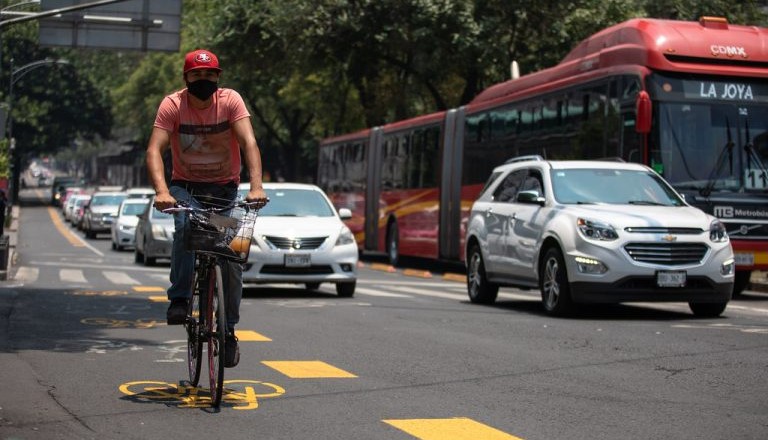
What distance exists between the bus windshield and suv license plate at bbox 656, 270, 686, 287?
454cm

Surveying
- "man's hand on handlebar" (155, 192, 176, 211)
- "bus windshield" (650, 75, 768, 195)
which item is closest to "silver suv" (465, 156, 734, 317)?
"bus windshield" (650, 75, 768, 195)

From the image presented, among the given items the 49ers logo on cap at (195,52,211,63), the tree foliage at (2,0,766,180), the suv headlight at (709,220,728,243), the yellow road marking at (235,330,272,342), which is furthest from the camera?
the tree foliage at (2,0,766,180)

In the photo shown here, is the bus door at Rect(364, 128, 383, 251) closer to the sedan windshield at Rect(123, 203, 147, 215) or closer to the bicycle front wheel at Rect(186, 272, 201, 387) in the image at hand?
the sedan windshield at Rect(123, 203, 147, 215)

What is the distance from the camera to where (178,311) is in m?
8.59

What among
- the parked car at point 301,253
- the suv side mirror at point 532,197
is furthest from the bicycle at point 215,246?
the parked car at point 301,253

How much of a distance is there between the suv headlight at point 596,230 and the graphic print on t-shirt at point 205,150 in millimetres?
6901

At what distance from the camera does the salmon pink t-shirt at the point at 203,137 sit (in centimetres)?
854

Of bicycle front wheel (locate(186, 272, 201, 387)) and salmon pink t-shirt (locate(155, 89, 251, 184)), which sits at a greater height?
salmon pink t-shirt (locate(155, 89, 251, 184))

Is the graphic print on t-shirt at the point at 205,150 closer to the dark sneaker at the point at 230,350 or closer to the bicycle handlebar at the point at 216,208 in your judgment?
the bicycle handlebar at the point at 216,208

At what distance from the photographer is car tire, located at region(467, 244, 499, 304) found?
17.8m

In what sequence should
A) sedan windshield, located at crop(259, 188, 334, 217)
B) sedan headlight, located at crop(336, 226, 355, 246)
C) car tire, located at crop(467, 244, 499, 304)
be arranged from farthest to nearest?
1. sedan windshield, located at crop(259, 188, 334, 217)
2. sedan headlight, located at crop(336, 226, 355, 246)
3. car tire, located at crop(467, 244, 499, 304)

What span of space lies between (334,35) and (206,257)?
30815 millimetres

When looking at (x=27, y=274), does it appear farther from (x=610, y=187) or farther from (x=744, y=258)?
(x=610, y=187)

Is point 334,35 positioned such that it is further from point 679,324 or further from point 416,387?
point 416,387
